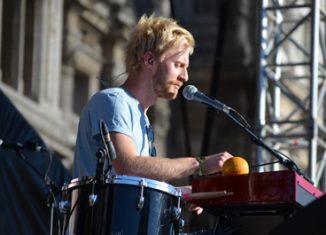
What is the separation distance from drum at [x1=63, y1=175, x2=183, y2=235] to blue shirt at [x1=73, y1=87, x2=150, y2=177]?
1.20 feet

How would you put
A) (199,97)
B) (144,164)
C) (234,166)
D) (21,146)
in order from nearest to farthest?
(144,164) → (234,166) → (199,97) → (21,146)

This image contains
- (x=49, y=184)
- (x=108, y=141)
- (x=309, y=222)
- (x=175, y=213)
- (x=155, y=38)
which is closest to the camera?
(x=309, y=222)

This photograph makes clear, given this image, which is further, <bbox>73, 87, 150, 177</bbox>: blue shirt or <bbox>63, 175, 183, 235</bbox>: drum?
<bbox>73, 87, 150, 177</bbox>: blue shirt

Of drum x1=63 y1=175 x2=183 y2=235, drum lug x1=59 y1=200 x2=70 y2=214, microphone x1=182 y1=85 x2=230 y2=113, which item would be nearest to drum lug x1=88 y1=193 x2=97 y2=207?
drum x1=63 y1=175 x2=183 y2=235

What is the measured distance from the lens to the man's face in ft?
22.3

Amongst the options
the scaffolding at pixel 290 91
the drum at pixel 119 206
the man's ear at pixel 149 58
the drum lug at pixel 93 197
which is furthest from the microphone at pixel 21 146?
the scaffolding at pixel 290 91

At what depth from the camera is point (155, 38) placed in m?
6.78

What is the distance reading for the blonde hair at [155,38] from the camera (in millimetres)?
6758

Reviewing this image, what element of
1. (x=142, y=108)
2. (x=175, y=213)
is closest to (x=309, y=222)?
(x=175, y=213)

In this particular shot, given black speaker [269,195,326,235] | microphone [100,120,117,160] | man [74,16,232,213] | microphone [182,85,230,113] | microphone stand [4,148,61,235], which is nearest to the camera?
black speaker [269,195,326,235]

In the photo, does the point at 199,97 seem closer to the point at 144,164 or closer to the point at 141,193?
the point at 144,164

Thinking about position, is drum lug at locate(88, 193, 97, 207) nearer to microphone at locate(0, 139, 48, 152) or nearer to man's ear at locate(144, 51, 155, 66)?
man's ear at locate(144, 51, 155, 66)

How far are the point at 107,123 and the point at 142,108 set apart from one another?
0.34 meters

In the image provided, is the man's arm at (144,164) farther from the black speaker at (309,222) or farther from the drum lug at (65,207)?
the black speaker at (309,222)
